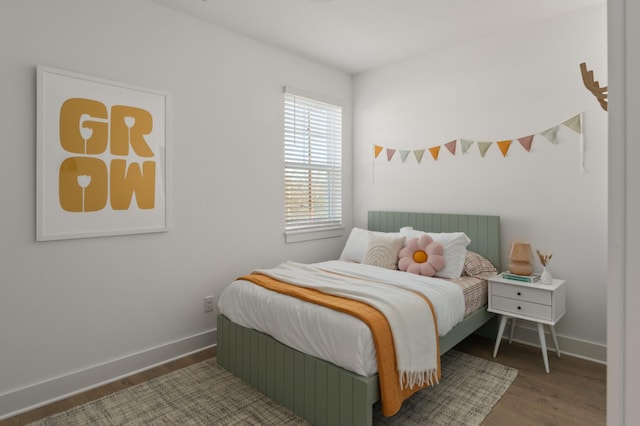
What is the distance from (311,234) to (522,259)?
6.47ft

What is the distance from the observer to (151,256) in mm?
2756

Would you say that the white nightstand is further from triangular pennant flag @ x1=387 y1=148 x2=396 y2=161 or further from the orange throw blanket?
triangular pennant flag @ x1=387 y1=148 x2=396 y2=161

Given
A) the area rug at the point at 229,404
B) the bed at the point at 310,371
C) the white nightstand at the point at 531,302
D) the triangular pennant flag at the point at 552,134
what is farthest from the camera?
the triangular pennant flag at the point at 552,134

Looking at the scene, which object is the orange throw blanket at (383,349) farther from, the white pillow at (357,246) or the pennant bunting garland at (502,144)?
the pennant bunting garland at (502,144)

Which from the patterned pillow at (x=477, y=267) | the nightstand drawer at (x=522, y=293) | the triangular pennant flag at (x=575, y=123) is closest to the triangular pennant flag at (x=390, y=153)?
the patterned pillow at (x=477, y=267)

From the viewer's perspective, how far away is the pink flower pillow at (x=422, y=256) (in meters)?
2.95

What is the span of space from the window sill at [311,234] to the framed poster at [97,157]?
126cm

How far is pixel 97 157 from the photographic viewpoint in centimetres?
245

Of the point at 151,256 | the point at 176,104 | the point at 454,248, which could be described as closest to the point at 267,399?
the point at 151,256

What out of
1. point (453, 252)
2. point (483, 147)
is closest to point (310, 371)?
point (453, 252)

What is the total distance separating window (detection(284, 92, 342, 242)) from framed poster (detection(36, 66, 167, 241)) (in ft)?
4.17
